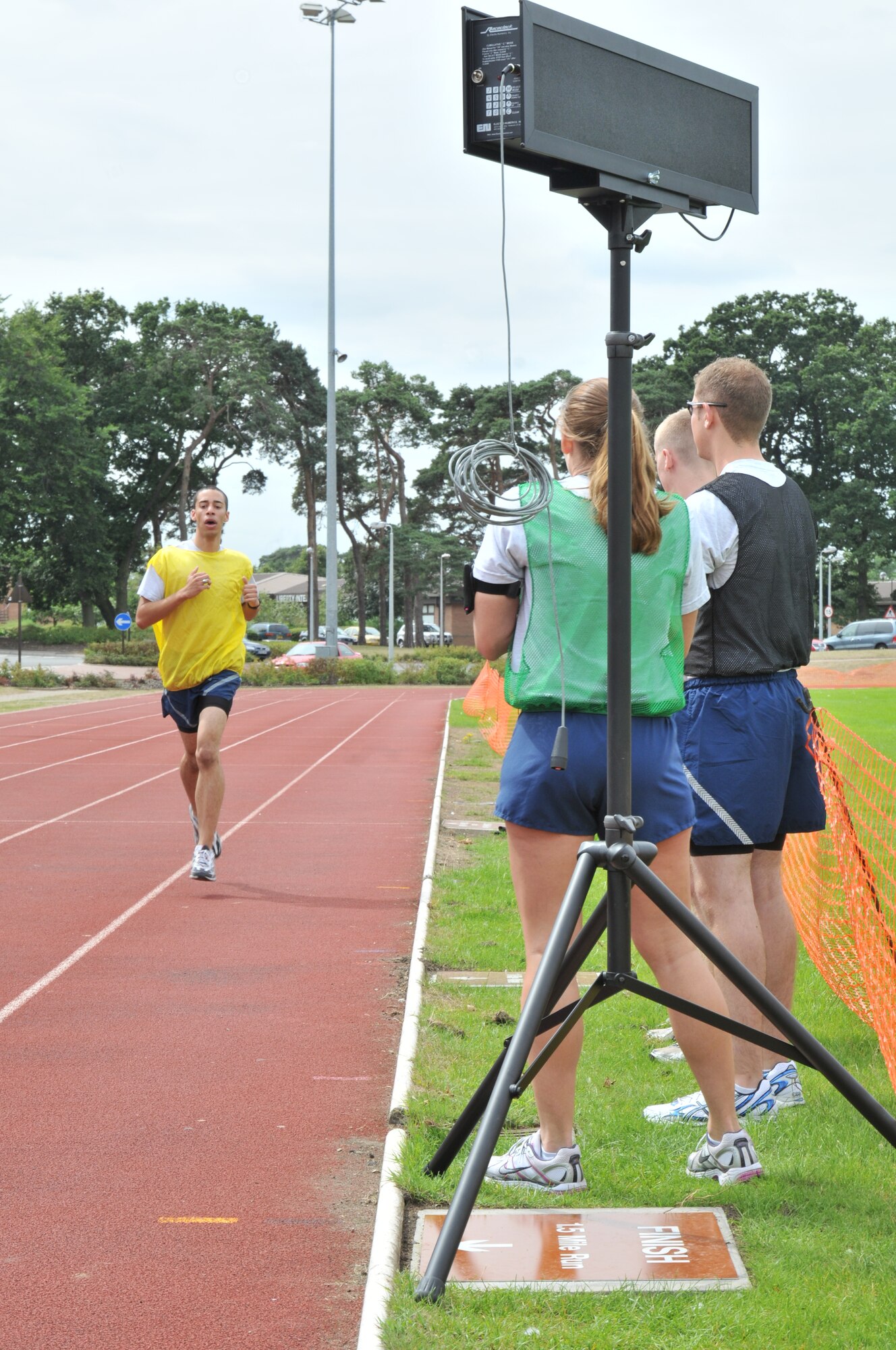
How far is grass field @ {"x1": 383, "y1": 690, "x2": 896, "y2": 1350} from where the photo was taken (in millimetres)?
2648

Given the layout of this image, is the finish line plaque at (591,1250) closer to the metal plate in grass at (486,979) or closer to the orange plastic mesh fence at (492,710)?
the metal plate in grass at (486,979)

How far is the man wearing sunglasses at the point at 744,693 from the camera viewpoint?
Answer: 381cm

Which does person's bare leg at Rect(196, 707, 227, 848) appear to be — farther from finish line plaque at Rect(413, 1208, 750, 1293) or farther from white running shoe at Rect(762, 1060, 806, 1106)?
finish line plaque at Rect(413, 1208, 750, 1293)

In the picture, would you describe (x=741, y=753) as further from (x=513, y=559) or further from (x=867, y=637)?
(x=867, y=637)

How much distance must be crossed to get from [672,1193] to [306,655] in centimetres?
4493

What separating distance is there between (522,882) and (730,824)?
29.8 inches

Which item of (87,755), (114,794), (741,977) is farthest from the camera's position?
(87,755)

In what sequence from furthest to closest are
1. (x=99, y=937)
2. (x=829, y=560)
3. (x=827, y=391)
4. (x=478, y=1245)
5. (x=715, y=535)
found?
(x=829, y=560) → (x=827, y=391) → (x=99, y=937) → (x=715, y=535) → (x=478, y=1245)

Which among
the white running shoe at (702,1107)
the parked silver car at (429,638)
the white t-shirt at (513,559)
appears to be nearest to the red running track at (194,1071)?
the white running shoe at (702,1107)

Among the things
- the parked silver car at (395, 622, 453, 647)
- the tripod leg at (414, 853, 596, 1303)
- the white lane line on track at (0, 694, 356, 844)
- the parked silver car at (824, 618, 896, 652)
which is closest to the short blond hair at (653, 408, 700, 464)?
the tripod leg at (414, 853, 596, 1303)

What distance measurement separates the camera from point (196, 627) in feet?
25.3

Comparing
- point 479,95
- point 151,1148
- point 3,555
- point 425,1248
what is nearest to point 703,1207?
point 425,1248

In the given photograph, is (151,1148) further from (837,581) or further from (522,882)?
(837,581)

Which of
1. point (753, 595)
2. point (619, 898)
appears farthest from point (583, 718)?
point (753, 595)
